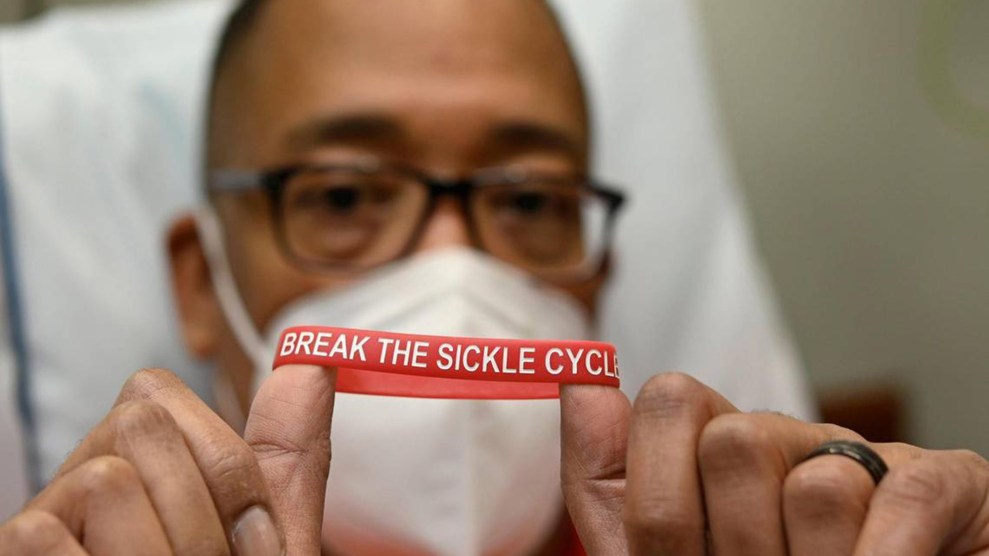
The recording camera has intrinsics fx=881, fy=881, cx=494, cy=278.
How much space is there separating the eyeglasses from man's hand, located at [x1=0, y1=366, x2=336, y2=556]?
1.26 ft

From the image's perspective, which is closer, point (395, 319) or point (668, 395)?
point (668, 395)

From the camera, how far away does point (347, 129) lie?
0.83 m

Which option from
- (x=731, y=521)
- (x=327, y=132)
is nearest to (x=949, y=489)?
(x=731, y=521)

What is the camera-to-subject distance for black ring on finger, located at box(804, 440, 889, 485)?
39cm

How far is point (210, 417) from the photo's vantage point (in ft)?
1.33

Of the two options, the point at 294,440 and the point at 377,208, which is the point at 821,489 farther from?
the point at 377,208

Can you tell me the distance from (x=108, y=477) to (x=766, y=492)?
280 millimetres

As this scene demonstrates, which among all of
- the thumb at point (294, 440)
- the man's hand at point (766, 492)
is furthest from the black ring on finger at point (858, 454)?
the thumb at point (294, 440)

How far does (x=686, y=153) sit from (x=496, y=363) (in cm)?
76

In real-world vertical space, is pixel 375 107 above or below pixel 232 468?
above

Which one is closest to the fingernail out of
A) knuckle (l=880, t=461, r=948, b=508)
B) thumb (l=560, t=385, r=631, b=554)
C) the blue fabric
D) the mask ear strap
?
thumb (l=560, t=385, r=631, b=554)

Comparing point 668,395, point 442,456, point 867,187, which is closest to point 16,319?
point 442,456

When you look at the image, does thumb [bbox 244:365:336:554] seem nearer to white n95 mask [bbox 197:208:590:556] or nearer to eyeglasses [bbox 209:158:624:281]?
white n95 mask [bbox 197:208:590:556]

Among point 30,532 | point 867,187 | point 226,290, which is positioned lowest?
point 30,532
